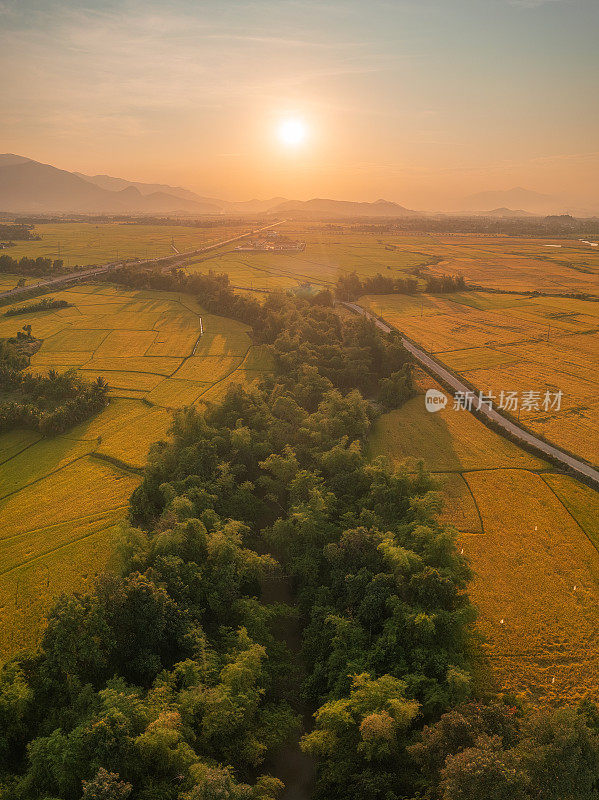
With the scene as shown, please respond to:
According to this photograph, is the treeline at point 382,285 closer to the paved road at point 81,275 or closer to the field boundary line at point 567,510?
the paved road at point 81,275

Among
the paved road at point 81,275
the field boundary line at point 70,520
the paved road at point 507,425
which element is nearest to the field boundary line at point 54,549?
the field boundary line at point 70,520

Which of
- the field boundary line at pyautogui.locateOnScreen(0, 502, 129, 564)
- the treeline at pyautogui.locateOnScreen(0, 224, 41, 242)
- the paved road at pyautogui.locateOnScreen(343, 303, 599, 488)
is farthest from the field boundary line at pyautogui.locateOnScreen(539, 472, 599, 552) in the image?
the treeline at pyautogui.locateOnScreen(0, 224, 41, 242)

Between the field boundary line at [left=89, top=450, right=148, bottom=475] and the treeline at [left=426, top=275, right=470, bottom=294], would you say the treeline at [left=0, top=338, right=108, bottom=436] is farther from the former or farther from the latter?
the treeline at [left=426, top=275, right=470, bottom=294]

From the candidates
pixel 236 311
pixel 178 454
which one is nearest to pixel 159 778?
pixel 178 454

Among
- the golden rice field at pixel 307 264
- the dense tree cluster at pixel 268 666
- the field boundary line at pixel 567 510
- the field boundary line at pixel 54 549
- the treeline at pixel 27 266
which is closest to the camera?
the dense tree cluster at pixel 268 666

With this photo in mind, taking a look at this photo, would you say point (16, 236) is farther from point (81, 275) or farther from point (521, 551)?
point (521, 551)

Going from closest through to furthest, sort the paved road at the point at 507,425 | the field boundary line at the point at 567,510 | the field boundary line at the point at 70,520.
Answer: the field boundary line at the point at 567,510 < the field boundary line at the point at 70,520 < the paved road at the point at 507,425
